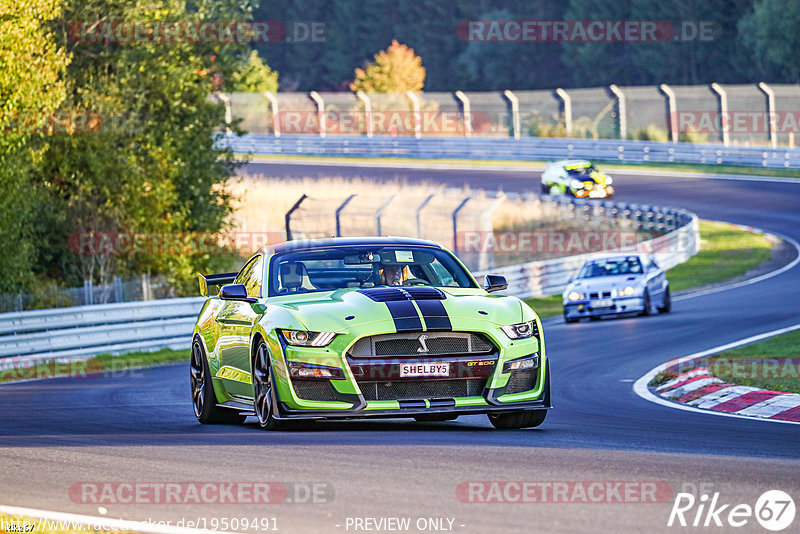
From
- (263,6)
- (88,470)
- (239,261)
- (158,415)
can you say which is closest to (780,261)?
(239,261)

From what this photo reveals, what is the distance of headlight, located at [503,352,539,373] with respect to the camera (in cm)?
972

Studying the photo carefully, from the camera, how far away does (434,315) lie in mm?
9609

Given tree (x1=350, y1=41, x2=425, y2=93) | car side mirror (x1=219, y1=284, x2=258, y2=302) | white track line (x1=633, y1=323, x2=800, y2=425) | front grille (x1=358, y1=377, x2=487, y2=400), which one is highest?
tree (x1=350, y1=41, x2=425, y2=93)

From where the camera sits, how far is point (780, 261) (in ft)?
116

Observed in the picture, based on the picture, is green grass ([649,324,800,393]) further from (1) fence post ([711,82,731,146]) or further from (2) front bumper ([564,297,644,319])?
(1) fence post ([711,82,731,146])

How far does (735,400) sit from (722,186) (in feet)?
127

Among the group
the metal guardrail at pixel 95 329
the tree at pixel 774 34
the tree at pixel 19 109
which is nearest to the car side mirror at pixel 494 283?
the metal guardrail at pixel 95 329

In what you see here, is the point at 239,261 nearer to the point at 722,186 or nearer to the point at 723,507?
the point at 722,186

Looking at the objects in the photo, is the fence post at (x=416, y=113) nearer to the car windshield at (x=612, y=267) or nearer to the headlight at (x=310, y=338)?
the car windshield at (x=612, y=267)

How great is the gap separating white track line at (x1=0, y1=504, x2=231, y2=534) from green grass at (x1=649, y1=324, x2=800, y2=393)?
7.97 meters

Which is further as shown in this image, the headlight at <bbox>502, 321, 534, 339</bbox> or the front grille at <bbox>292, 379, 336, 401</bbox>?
the headlight at <bbox>502, 321, 534, 339</bbox>

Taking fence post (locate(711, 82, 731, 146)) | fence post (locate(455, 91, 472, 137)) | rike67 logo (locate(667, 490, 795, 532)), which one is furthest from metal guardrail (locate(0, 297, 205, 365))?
fence post (locate(455, 91, 472, 137))

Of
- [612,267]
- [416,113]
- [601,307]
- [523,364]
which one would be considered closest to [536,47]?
[416,113]

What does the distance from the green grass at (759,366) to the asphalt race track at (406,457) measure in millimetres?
966
